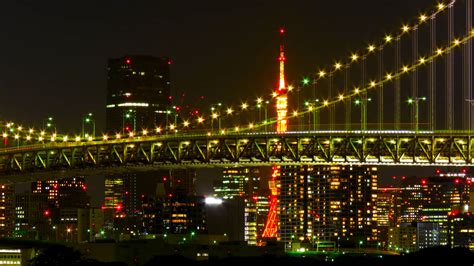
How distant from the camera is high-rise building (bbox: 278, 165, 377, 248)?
162 m

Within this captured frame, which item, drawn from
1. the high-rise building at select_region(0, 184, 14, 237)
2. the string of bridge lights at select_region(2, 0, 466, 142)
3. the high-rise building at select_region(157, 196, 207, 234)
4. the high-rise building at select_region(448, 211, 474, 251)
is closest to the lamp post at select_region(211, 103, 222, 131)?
the string of bridge lights at select_region(2, 0, 466, 142)

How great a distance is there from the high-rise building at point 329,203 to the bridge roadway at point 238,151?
5946cm

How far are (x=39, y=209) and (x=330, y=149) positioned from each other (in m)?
112

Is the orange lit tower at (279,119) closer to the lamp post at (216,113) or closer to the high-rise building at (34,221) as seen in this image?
the lamp post at (216,113)

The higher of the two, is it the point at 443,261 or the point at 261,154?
the point at 261,154

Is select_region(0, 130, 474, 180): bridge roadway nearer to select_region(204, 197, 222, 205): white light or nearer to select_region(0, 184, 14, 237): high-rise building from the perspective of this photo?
select_region(204, 197, 222, 205): white light

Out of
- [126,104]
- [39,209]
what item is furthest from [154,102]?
[39,209]

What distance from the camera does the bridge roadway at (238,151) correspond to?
8844 centimetres

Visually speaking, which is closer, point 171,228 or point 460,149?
point 460,149

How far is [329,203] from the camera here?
166 metres

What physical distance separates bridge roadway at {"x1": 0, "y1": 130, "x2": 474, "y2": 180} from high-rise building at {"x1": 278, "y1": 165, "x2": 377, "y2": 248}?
195ft

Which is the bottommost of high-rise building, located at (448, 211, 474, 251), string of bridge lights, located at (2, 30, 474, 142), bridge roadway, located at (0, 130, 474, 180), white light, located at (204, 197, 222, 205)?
high-rise building, located at (448, 211, 474, 251)

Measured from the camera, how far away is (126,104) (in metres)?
189

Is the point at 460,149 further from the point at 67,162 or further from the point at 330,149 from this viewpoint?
the point at 67,162
